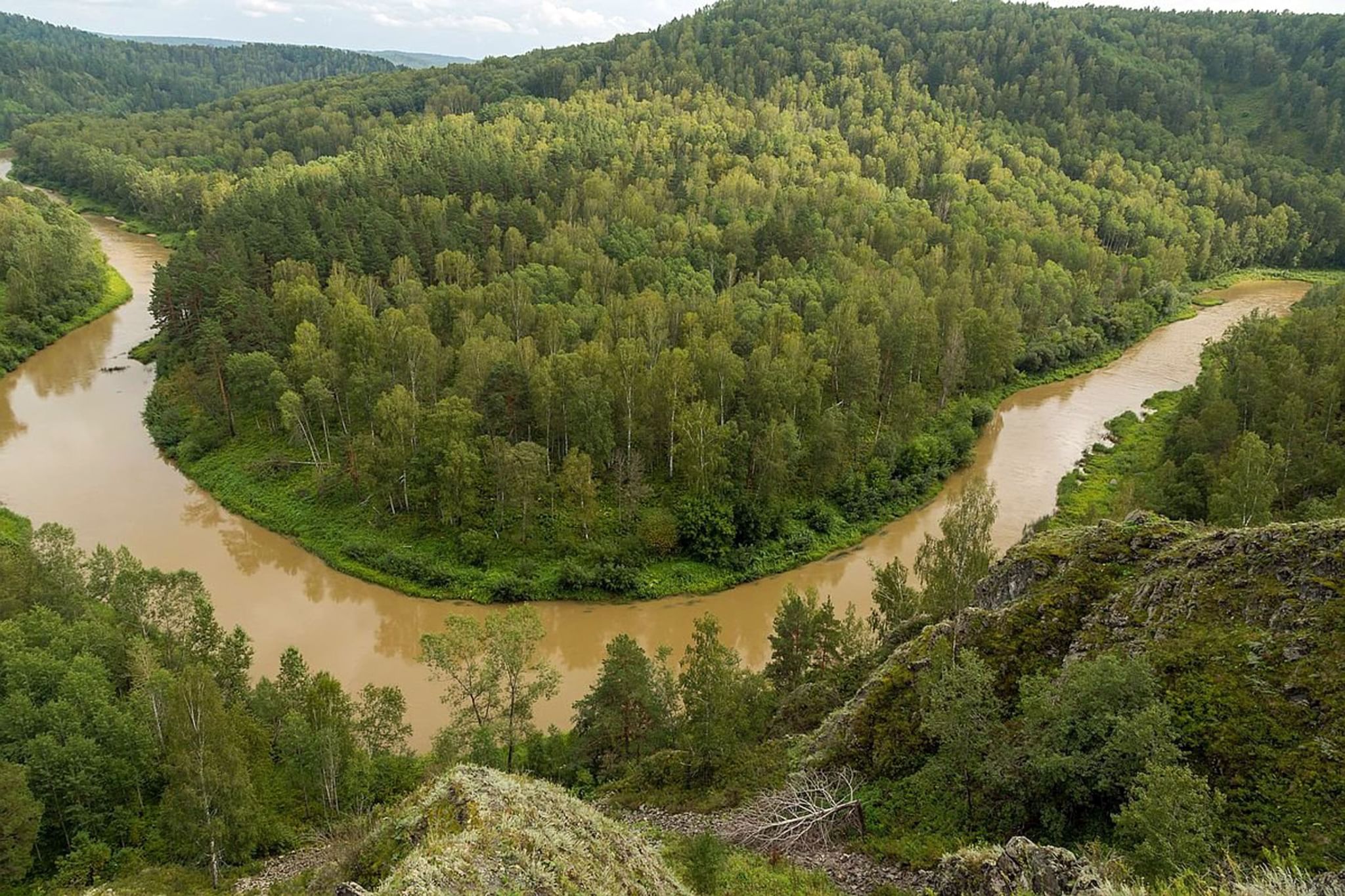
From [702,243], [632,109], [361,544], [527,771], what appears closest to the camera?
[527,771]

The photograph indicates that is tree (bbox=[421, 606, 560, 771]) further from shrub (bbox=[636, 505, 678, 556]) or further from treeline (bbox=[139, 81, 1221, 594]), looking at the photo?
shrub (bbox=[636, 505, 678, 556])

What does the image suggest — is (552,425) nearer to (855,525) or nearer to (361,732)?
(855,525)

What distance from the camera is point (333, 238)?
67250 millimetres

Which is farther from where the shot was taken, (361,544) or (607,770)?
(361,544)

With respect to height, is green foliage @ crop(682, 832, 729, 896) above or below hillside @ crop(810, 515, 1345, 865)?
below

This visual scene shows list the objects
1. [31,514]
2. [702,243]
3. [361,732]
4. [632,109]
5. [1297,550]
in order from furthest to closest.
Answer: [632,109]
[702,243]
[31,514]
[361,732]
[1297,550]

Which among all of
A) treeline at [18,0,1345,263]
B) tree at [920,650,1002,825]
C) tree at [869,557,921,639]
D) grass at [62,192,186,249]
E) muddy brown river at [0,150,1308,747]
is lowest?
muddy brown river at [0,150,1308,747]

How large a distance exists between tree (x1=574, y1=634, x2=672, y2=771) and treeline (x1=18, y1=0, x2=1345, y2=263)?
3533 inches

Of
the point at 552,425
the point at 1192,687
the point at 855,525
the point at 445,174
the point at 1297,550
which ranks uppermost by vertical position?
the point at 445,174

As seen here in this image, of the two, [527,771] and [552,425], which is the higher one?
[552,425]

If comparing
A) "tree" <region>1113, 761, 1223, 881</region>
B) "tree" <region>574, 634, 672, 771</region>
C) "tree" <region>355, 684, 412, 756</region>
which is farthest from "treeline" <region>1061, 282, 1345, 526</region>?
"tree" <region>355, 684, 412, 756</region>

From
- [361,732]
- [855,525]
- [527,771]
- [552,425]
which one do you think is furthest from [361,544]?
[855,525]

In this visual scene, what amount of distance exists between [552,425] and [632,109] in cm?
8255

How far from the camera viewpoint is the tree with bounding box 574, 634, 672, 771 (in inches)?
971
